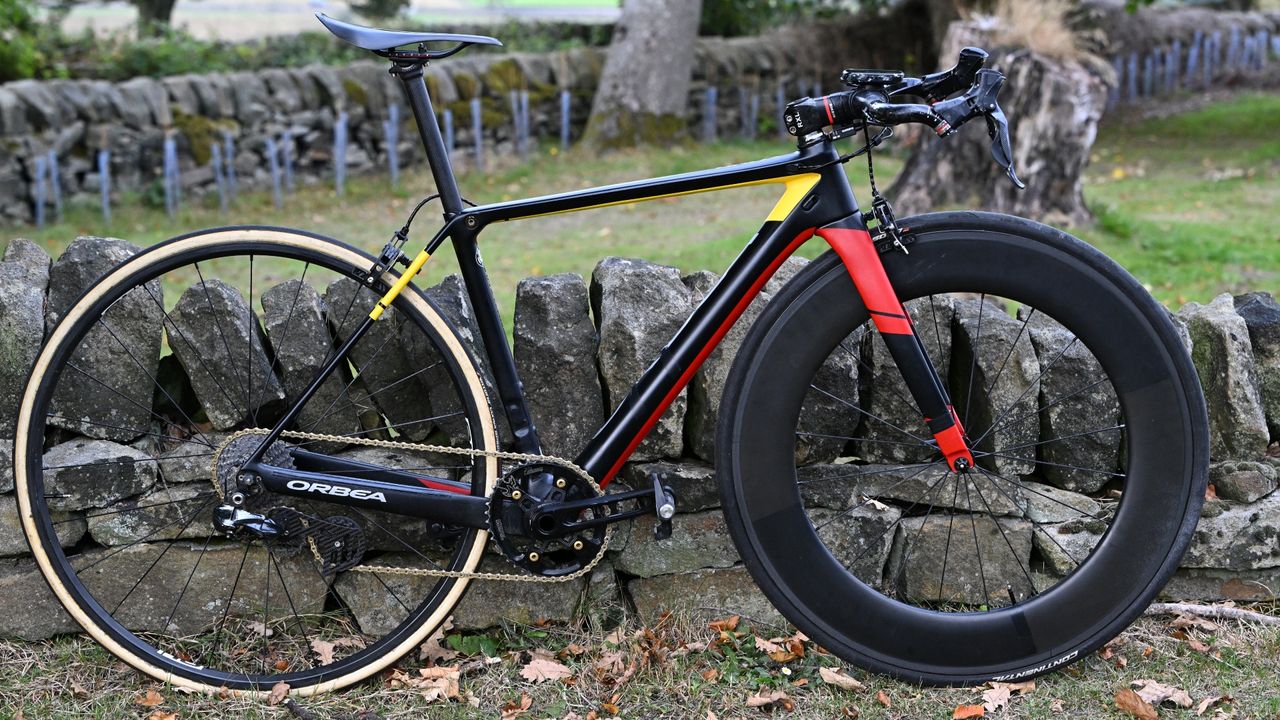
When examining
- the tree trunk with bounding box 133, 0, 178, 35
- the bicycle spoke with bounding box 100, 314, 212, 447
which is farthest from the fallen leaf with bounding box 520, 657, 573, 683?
the tree trunk with bounding box 133, 0, 178, 35

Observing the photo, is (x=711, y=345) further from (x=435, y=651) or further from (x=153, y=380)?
(x=153, y=380)

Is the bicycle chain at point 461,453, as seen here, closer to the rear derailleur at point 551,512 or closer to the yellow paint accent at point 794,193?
the rear derailleur at point 551,512

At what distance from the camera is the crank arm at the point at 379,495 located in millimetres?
2723

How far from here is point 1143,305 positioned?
2.55 metres

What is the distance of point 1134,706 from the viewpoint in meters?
2.62

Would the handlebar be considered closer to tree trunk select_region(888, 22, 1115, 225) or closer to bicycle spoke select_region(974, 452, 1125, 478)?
bicycle spoke select_region(974, 452, 1125, 478)

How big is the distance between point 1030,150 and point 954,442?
5.09 m

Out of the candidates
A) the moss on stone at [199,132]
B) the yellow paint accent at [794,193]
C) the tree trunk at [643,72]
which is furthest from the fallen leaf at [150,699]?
the tree trunk at [643,72]

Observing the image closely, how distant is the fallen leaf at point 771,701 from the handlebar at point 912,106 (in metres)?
1.34

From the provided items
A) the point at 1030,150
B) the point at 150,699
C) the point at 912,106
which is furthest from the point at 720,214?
the point at 150,699

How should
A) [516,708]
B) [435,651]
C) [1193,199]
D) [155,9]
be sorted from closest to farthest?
[516,708] → [435,651] → [1193,199] → [155,9]

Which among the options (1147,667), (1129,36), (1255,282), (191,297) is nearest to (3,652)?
(191,297)

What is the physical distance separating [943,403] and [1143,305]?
51 centimetres

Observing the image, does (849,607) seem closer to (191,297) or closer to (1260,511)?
(1260,511)
